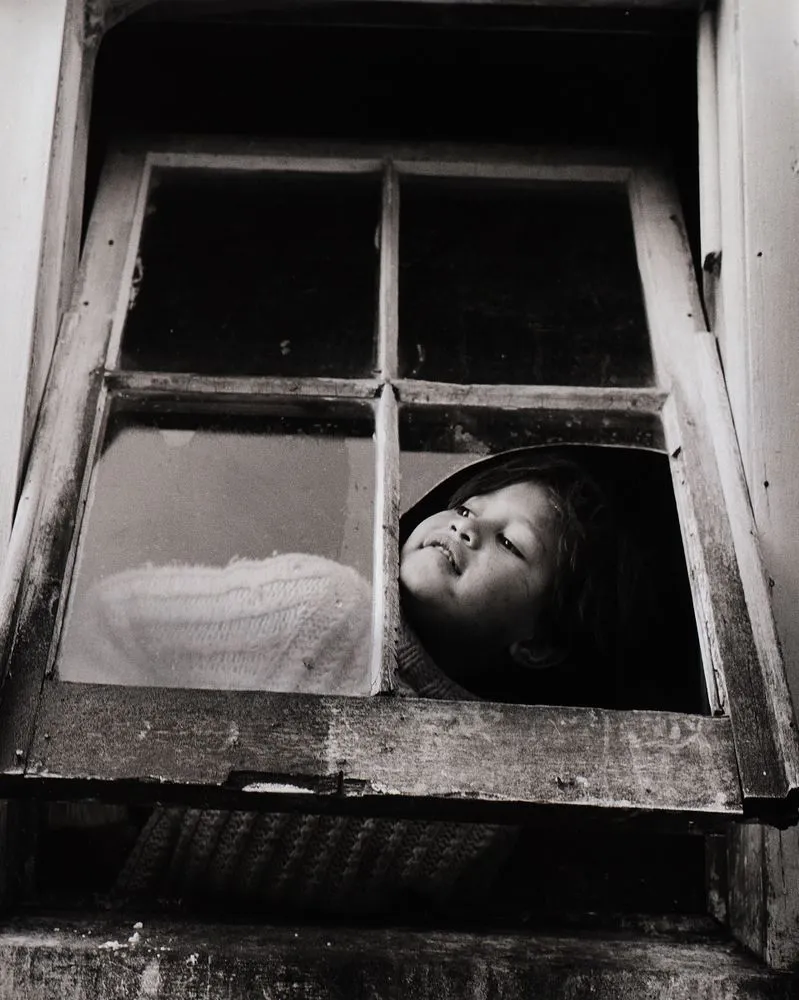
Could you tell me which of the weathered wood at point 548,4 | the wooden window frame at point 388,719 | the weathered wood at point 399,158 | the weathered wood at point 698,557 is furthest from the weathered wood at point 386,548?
the weathered wood at point 548,4

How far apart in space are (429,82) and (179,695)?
83cm

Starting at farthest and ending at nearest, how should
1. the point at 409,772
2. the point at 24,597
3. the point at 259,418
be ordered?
1. the point at 259,418
2. the point at 24,597
3. the point at 409,772

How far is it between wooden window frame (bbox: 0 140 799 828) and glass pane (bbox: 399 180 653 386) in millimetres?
73

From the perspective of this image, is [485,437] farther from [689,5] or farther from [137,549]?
[689,5]

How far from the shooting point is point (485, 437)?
111 centimetres

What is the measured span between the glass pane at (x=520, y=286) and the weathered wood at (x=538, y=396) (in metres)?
0.02

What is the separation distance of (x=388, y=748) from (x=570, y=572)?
0.36 metres

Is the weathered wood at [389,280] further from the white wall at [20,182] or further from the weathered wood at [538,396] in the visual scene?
the white wall at [20,182]

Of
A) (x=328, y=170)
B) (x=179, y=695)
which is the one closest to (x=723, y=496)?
(x=179, y=695)

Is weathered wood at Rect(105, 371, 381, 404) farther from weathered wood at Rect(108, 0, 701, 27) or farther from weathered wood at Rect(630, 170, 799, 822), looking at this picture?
weathered wood at Rect(108, 0, 701, 27)

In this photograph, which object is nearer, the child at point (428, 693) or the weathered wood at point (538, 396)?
the child at point (428, 693)

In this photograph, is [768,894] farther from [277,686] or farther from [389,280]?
[389,280]

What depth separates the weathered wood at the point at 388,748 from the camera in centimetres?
81

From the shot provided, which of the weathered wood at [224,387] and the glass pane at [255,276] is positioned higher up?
the glass pane at [255,276]
